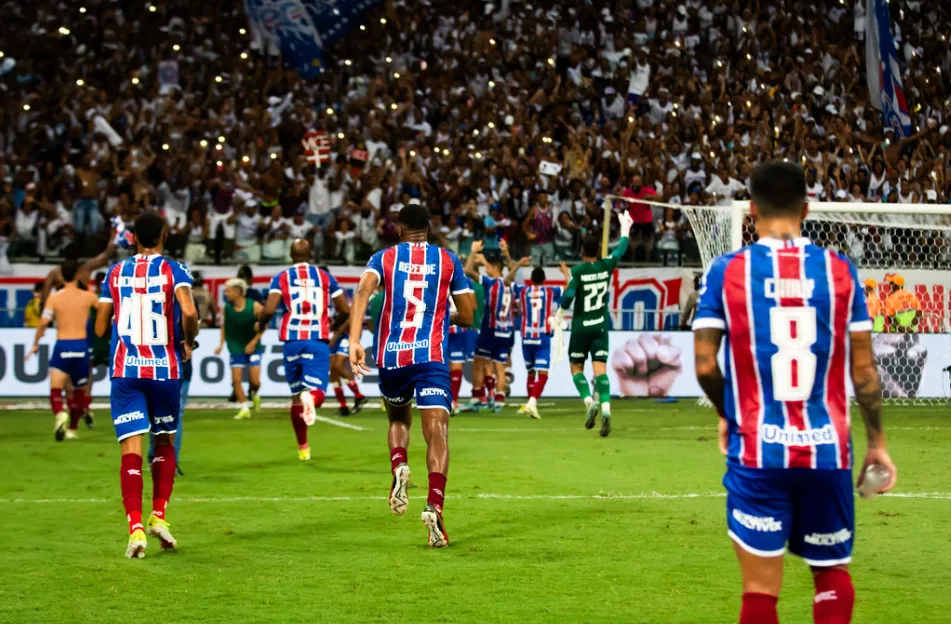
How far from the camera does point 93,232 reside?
23.6 m

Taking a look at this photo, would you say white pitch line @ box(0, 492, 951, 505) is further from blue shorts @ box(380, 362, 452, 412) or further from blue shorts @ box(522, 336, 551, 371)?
blue shorts @ box(522, 336, 551, 371)

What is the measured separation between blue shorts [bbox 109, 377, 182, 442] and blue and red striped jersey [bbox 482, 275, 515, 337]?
11407 mm

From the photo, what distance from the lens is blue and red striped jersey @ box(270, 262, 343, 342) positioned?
43.5 ft

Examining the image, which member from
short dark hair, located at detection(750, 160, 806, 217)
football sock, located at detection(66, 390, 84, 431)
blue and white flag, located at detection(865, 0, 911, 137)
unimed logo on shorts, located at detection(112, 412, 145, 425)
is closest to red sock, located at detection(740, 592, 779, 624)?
short dark hair, located at detection(750, 160, 806, 217)

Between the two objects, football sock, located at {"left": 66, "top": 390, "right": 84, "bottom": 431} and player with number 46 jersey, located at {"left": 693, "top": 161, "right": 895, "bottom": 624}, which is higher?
player with number 46 jersey, located at {"left": 693, "top": 161, "right": 895, "bottom": 624}

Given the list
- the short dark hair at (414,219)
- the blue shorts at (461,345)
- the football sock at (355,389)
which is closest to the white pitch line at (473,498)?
the short dark hair at (414,219)

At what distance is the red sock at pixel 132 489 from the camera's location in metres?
8.12

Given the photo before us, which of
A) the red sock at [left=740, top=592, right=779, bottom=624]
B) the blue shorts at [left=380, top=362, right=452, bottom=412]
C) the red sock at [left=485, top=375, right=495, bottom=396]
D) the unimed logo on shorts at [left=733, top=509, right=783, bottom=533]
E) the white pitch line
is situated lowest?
the white pitch line

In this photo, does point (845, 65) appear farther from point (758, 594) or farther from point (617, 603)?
point (758, 594)

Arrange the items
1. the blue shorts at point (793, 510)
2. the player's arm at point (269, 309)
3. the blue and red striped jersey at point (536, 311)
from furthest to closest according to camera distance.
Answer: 1. the blue and red striped jersey at point (536, 311)
2. the player's arm at point (269, 309)
3. the blue shorts at point (793, 510)

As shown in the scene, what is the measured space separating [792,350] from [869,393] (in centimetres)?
35

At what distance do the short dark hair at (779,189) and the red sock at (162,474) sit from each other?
5129mm

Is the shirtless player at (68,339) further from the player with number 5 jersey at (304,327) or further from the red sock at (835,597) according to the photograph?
the red sock at (835,597)

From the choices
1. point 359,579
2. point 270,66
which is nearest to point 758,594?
point 359,579
